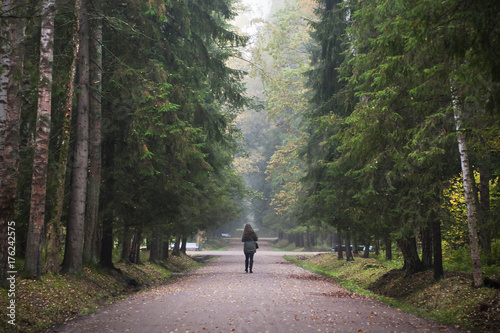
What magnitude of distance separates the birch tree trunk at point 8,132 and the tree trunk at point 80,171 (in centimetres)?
299

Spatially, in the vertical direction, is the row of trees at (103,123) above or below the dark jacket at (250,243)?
above

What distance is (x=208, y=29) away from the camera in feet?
54.5

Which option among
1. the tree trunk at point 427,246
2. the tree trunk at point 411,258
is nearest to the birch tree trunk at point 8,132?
the tree trunk at point 411,258

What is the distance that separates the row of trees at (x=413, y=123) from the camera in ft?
17.5

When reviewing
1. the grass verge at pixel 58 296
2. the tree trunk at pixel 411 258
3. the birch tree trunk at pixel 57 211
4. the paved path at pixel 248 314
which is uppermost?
the birch tree trunk at pixel 57 211

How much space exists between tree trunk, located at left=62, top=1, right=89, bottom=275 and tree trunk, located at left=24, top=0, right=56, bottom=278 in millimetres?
1815

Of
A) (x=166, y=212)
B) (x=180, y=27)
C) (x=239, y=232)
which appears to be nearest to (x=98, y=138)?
(x=166, y=212)

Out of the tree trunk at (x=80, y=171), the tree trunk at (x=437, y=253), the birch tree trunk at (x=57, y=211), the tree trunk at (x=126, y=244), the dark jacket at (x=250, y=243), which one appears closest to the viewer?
the birch tree trunk at (x=57, y=211)

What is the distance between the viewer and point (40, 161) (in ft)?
32.8

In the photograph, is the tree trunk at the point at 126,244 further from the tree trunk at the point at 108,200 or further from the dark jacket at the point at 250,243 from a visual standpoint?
the dark jacket at the point at 250,243

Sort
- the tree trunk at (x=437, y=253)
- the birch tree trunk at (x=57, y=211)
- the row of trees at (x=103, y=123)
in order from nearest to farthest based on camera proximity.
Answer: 1. the row of trees at (x=103, y=123)
2. the birch tree trunk at (x=57, y=211)
3. the tree trunk at (x=437, y=253)

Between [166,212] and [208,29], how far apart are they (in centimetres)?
695

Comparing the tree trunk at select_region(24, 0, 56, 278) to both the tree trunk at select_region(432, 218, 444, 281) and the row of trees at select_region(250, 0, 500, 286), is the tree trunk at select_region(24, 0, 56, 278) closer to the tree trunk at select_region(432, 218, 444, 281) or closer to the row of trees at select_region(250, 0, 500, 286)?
the row of trees at select_region(250, 0, 500, 286)

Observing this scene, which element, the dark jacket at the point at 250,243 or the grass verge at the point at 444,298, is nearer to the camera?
the grass verge at the point at 444,298
